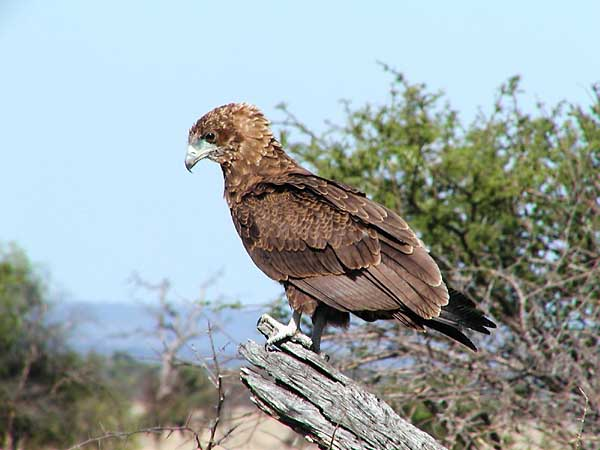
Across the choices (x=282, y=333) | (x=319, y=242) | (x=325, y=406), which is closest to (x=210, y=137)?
(x=319, y=242)

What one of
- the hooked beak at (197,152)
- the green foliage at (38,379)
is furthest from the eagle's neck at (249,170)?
the green foliage at (38,379)

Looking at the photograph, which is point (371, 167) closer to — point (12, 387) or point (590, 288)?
point (590, 288)

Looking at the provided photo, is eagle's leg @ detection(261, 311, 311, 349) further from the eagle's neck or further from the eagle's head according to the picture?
the eagle's head

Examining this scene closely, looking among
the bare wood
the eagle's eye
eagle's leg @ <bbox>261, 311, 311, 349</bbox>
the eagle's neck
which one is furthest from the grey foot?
the eagle's eye

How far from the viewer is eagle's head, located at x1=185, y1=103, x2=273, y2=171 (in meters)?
6.83

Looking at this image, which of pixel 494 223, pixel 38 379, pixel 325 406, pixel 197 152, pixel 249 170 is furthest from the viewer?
pixel 38 379

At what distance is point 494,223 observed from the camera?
10438 millimetres

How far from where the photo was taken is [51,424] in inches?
708

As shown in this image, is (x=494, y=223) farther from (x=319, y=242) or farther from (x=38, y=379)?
(x=38, y=379)

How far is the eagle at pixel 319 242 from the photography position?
5.83 m

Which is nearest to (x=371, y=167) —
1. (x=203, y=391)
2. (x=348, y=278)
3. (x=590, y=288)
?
(x=590, y=288)

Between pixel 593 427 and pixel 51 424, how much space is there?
12227 millimetres

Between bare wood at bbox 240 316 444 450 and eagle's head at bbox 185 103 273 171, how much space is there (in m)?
1.89

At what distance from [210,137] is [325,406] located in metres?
2.52
